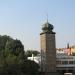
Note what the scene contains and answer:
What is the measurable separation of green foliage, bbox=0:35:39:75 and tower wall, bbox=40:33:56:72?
39.0 ft

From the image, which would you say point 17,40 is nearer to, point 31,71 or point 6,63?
point 31,71

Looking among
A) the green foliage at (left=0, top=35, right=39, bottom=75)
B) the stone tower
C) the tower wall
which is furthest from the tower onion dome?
the green foliage at (left=0, top=35, right=39, bottom=75)

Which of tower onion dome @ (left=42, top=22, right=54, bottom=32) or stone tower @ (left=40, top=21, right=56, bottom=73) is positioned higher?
tower onion dome @ (left=42, top=22, right=54, bottom=32)

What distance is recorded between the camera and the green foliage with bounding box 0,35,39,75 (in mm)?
67500

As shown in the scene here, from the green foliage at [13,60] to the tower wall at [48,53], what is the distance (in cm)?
1188

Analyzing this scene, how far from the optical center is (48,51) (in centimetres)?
10738

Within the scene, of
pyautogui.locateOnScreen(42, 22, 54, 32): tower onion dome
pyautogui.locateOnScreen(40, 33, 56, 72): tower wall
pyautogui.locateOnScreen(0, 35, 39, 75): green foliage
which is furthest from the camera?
pyautogui.locateOnScreen(42, 22, 54, 32): tower onion dome

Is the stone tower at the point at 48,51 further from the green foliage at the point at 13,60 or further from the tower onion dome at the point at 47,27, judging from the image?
the green foliage at the point at 13,60

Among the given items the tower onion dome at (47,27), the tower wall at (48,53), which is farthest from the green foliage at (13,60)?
the tower onion dome at (47,27)

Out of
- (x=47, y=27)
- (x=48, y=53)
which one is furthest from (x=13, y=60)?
(x=47, y=27)

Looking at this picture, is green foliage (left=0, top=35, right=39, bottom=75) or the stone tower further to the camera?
the stone tower

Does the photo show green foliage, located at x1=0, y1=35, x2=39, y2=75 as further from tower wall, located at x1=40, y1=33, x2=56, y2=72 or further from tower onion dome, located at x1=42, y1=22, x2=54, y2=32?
tower onion dome, located at x1=42, y1=22, x2=54, y2=32

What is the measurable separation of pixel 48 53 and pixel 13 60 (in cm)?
3497

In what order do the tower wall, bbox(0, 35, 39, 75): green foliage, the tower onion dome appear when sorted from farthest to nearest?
the tower onion dome
the tower wall
bbox(0, 35, 39, 75): green foliage
